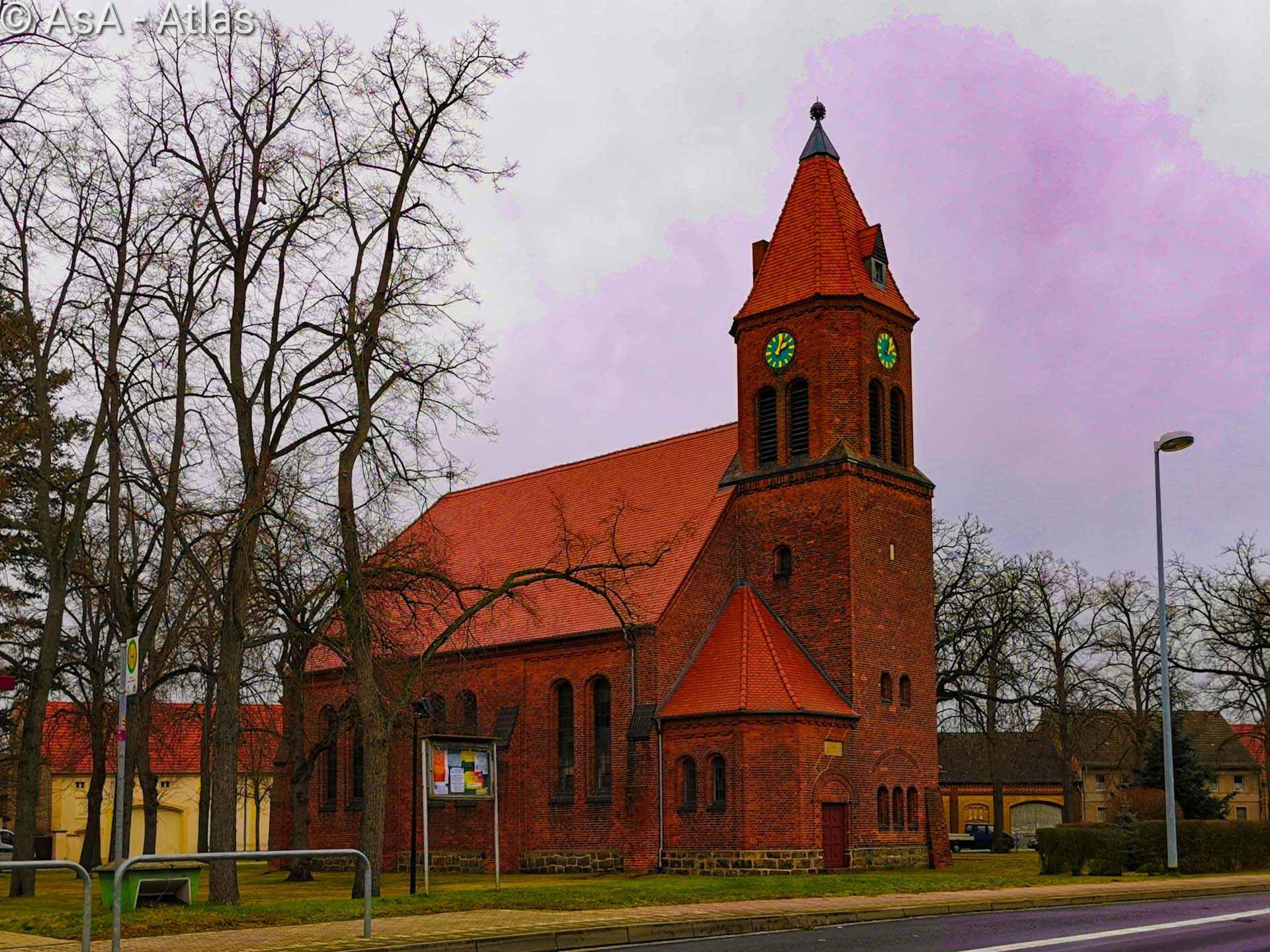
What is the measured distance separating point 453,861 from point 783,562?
41.4 ft

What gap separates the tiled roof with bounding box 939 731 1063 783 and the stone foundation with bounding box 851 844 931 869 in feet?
134

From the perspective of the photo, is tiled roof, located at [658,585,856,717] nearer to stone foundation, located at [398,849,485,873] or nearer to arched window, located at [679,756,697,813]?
arched window, located at [679,756,697,813]

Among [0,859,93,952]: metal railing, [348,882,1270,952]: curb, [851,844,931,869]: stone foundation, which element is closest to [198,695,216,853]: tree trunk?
[851,844,931,869]: stone foundation

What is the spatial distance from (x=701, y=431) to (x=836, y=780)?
11508 millimetres

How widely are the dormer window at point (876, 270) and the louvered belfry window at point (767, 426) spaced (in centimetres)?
409

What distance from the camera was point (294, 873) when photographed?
34.8 meters

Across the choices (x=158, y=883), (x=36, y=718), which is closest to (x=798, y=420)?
Answer: (x=36, y=718)

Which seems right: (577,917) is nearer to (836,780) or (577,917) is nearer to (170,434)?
(170,434)

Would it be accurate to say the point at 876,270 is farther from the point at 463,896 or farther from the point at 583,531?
the point at 463,896

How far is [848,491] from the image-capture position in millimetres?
33625

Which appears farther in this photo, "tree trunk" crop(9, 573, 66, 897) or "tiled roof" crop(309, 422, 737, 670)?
"tiled roof" crop(309, 422, 737, 670)

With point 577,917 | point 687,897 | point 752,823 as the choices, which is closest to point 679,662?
point 752,823

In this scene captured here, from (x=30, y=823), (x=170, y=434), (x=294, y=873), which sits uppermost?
(x=170, y=434)

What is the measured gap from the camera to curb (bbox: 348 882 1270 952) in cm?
1452
